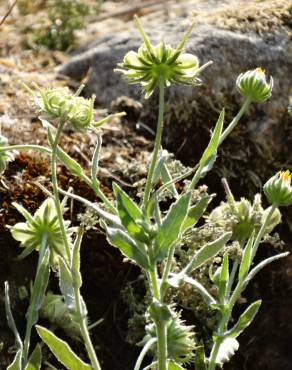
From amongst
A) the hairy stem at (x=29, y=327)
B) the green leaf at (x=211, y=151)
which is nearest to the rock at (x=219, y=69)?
the green leaf at (x=211, y=151)

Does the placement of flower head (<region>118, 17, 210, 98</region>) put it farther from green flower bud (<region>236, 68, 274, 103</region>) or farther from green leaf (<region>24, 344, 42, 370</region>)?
green leaf (<region>24, 344, 42, 370</region>)

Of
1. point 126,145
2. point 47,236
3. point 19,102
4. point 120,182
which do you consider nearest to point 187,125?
point 126,145

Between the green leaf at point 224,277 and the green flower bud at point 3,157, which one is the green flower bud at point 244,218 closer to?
the green leaf at point 224,277

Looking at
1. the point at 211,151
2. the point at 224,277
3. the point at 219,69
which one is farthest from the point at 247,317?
the point at 219,69

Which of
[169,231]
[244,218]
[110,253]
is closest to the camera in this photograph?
[169,231]

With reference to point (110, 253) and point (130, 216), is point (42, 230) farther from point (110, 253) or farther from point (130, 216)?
point (110, 253)
